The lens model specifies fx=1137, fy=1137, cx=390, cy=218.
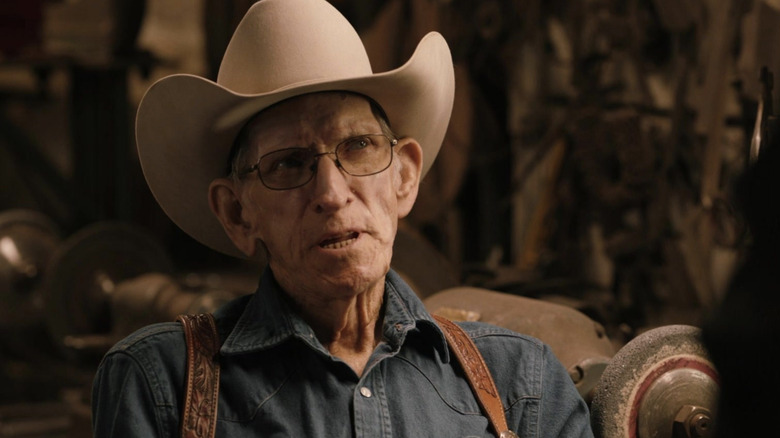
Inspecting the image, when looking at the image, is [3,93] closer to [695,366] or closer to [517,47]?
[517,47]

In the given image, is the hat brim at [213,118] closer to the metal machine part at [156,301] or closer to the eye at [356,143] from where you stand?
the eye at [356,143]

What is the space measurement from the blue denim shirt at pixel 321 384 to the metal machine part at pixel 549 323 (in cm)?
57

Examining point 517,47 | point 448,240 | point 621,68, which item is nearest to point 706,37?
point 621,68

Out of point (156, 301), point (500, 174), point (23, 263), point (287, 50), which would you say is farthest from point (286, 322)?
point (23, 263)

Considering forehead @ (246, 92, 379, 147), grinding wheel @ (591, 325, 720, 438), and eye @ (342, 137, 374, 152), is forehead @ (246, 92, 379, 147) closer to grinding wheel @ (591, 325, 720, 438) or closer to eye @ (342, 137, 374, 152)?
eye @ (342, 137, 374, 152)

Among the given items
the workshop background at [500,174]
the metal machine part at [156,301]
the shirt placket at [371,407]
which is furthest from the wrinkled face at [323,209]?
the metal machine part at [156,301]

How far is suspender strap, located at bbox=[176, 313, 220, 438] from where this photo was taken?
2.06 meters

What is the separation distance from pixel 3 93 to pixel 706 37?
23.5 ft

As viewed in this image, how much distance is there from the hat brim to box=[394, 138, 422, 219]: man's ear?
4 centimetres

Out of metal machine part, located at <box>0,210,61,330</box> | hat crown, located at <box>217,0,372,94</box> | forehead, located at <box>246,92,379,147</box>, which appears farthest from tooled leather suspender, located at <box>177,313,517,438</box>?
metal machine part, located at <box>0,210,61,330</box>

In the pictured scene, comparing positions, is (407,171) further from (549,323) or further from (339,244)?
(549,323)

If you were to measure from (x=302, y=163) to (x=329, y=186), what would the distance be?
0.09 meters

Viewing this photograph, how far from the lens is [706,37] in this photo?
5418mm

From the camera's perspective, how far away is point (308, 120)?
2.21 meters
